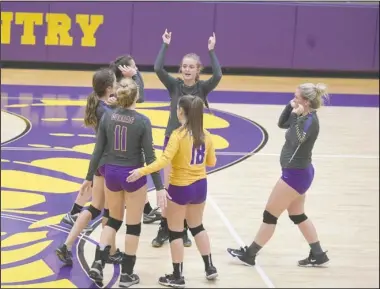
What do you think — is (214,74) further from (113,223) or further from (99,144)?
(113,223)

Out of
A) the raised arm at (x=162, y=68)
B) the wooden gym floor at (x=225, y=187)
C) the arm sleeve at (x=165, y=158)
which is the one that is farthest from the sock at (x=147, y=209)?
the arm sleeve at (x=165, y=158)

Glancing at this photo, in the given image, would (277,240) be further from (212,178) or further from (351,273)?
(212,178)

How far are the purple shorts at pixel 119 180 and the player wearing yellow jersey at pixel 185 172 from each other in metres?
0.11

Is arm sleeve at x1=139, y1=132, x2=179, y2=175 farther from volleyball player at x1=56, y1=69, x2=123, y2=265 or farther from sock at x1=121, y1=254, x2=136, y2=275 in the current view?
sock at x1=121, y1=254, x2=136, y2=275

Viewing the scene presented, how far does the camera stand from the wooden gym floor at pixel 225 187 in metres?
5.73

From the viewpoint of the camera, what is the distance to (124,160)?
506 cm

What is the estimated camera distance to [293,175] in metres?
5.57

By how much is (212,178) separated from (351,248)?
8.38 ft

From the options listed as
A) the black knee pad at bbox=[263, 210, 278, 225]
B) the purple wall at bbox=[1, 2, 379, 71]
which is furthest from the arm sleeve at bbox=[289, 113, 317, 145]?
the purple wall at bbox=[1, 2, 379, 71]

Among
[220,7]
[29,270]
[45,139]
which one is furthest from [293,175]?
[220,7]

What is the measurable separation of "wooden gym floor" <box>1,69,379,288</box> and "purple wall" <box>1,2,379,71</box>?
4.74ft

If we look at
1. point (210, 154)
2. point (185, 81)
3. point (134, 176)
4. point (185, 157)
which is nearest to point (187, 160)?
point (185, 157)

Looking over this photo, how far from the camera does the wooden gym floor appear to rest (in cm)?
573

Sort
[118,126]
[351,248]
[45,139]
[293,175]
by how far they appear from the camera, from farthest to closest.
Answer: [45,139]
[351,248]
[293,175]
[118,126]
